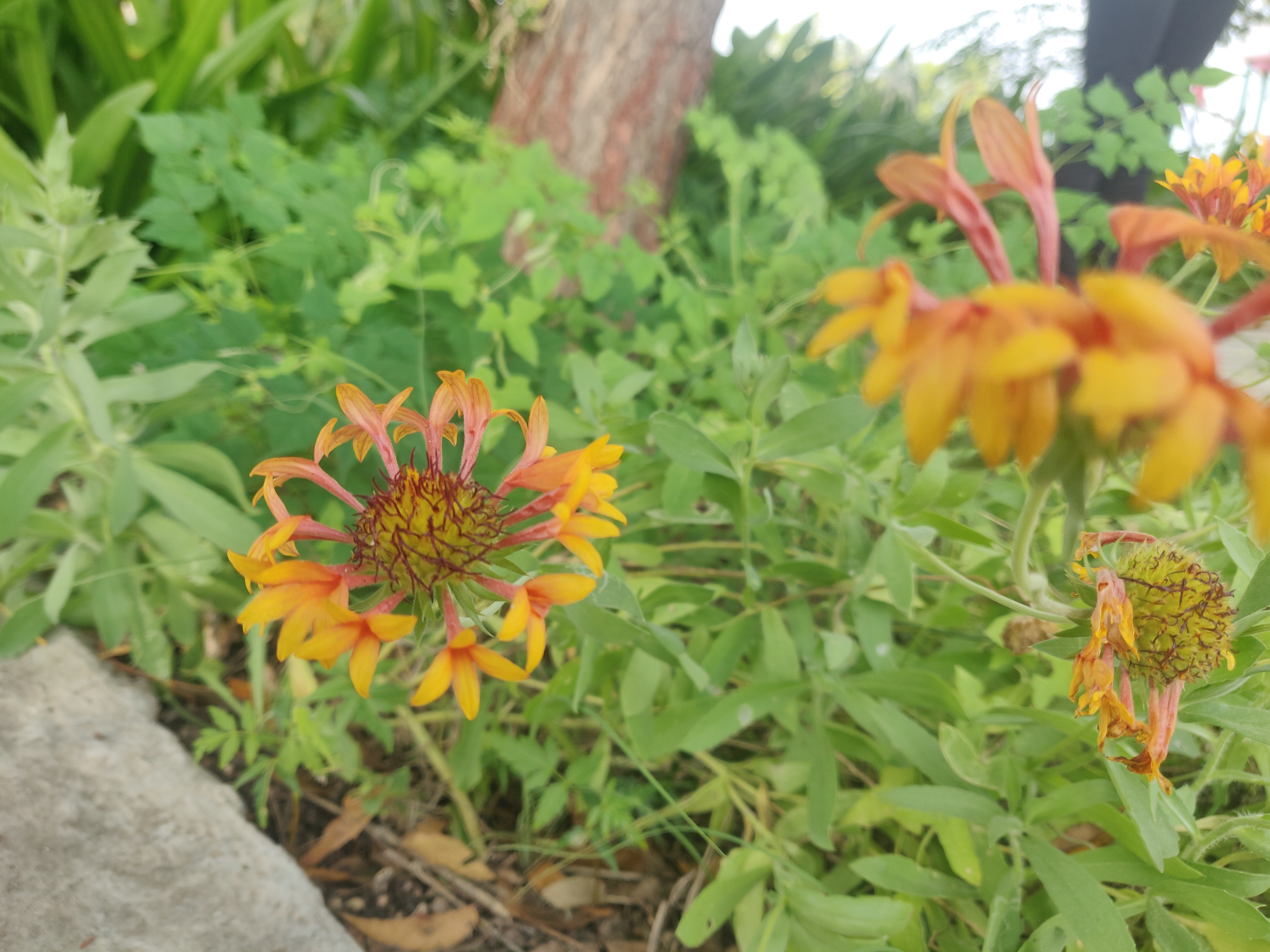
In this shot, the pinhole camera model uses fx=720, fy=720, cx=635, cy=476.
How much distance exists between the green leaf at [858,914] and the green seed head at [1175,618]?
28cm

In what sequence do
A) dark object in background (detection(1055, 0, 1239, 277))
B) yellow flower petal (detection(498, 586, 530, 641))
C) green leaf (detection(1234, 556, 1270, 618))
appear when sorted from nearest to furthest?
yellow flower petal (detection(498, 586, 530, 641)), green leaf (detection(1234, 556, 1270, 618)), dark object in background (detection(1055, 0, 1239, 277))

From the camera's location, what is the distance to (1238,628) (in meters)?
0.53

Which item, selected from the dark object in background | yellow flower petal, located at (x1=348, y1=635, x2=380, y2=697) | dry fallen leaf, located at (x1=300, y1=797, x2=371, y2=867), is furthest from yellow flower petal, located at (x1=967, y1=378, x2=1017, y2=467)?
the dark object in background

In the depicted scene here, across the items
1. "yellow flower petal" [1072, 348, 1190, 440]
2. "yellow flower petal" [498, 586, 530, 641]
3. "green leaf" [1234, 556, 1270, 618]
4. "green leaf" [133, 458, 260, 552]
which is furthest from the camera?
"green leaf" [133, 458, 260, 552]

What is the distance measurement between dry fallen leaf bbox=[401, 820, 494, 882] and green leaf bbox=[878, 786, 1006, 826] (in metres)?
0.54

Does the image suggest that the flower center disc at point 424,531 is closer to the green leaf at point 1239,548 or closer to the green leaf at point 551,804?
the green leaf at point 551,804

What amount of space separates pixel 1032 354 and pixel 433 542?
15.8 inches

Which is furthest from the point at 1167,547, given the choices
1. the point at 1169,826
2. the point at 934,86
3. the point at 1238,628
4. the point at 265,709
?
the point at 934,86

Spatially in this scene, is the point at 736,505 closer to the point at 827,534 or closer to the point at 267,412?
the point at 827,534

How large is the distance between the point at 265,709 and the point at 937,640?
0.96 metres

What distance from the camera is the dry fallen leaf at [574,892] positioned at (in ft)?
A: 2.99

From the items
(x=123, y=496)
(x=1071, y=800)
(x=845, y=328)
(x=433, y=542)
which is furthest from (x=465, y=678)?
(x=123, y=496)

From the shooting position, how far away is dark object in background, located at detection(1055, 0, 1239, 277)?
1.39 metres

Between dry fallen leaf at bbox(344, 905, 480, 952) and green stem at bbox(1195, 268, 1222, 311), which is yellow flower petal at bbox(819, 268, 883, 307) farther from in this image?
dry fallen leaf at bbox(344, 905, 480, 952)
